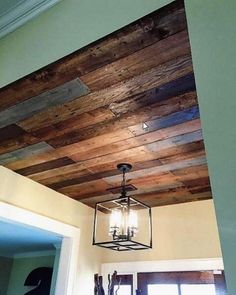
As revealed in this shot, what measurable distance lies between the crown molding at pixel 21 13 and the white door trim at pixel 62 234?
1.37 m

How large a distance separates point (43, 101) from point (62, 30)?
1.39 feet

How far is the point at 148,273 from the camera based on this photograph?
3.02 metres

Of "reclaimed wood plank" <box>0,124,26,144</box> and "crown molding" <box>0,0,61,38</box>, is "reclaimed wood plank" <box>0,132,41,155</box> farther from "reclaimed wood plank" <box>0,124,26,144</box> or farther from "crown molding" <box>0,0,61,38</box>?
"crown molding" <box>0,0,61,38</box>

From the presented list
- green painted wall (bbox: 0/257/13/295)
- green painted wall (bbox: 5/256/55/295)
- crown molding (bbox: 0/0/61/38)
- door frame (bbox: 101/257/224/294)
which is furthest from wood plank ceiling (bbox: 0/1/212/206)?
green painted wall (bbox: 0/257/13/295)

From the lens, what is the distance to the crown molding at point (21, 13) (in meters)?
1.69

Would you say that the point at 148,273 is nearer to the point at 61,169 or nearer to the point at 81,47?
the point at 61,169

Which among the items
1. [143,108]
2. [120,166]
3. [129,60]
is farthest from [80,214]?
[129,60]

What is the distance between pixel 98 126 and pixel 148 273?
192 cm

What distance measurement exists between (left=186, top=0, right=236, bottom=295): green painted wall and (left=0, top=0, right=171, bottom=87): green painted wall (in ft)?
0.98

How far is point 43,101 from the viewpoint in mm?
1695

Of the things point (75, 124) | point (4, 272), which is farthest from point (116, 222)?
point (4, 272)

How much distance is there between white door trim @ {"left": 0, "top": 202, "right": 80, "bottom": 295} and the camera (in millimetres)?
2398

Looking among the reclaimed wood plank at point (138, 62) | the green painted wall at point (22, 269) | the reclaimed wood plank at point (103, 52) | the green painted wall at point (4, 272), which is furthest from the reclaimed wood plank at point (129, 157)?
the green painted wall at point (4, 272)

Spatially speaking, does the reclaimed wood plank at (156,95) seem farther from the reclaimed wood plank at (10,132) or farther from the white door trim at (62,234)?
the white door trim at (62,234)
